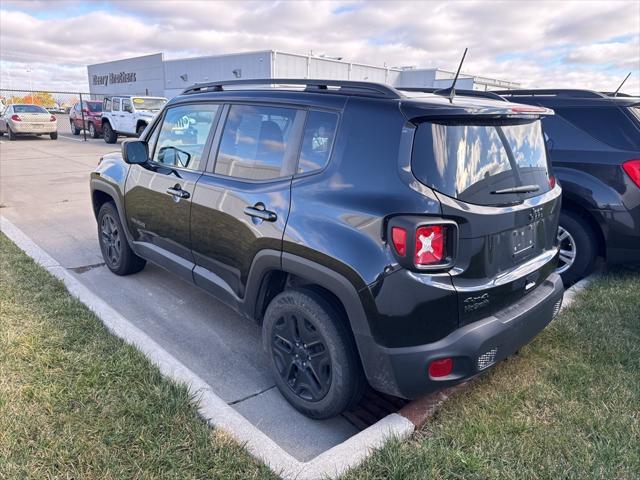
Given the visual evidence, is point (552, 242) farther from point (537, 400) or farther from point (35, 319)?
point (35, 319)

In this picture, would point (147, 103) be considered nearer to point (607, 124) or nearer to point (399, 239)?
point (607, 124)

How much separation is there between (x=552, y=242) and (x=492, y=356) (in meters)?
1.02

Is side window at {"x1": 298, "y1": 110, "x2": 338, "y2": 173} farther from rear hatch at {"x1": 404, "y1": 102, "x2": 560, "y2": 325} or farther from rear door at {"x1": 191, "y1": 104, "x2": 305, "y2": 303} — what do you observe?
rear hatch at {"x1": 404, "y1": 102, "x2": 560, "y2": 325}

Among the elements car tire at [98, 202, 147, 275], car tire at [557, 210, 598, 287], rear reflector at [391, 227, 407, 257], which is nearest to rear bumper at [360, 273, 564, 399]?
rear reflector at [391, 227, 407, 257]

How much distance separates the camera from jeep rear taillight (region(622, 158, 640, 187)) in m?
4.13

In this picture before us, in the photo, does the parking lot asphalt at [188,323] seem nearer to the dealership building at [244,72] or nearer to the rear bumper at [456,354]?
the rear bumper at [456,354]

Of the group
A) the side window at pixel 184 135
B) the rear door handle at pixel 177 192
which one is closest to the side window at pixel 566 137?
the side window at pixel 184 135

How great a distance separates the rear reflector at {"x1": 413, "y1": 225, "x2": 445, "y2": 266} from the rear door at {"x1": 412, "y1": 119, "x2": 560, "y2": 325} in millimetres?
90

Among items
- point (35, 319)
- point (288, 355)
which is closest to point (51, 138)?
point (35, 319)

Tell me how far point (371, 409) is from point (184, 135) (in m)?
2.46

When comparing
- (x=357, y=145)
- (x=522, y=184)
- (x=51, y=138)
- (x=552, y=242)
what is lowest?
(x=51, y=138)

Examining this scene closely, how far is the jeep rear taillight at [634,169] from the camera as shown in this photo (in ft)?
13.5

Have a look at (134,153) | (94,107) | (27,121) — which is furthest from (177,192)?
(94,107)

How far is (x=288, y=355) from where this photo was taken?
284 cm
